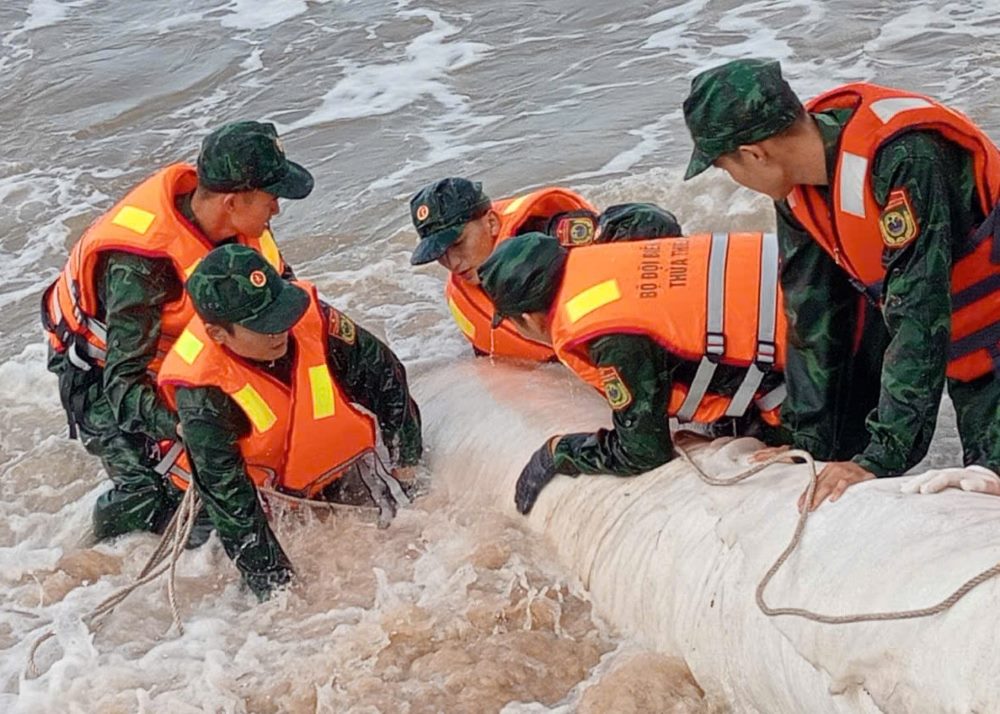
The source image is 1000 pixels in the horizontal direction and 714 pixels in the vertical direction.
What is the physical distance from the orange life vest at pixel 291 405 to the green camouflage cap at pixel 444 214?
31.3 inches

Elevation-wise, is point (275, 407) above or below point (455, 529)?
above

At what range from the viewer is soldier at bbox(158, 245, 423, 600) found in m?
4.12

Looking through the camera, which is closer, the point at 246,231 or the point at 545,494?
the point at 545,494

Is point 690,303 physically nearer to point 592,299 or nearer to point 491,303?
point 592,299

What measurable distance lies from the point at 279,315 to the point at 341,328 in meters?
0.52

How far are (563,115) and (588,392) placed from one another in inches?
202

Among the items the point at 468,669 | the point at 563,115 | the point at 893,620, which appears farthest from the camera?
the point at 563,115

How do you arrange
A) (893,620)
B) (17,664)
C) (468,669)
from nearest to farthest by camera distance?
1. (893,620)
2. (468,669)
3. (17,664)

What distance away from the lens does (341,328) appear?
4609 millimetres

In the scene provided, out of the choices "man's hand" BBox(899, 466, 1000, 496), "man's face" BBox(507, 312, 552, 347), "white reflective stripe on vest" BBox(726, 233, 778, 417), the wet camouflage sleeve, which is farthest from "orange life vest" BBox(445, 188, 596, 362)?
"man's hand" BBox(899, 466, 1000, 496)

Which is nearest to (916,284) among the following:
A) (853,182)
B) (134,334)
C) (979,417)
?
(853,182)

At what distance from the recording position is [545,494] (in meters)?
4.36

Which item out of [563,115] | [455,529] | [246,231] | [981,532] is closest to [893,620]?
[981,532]

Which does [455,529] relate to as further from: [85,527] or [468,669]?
[85,527]
